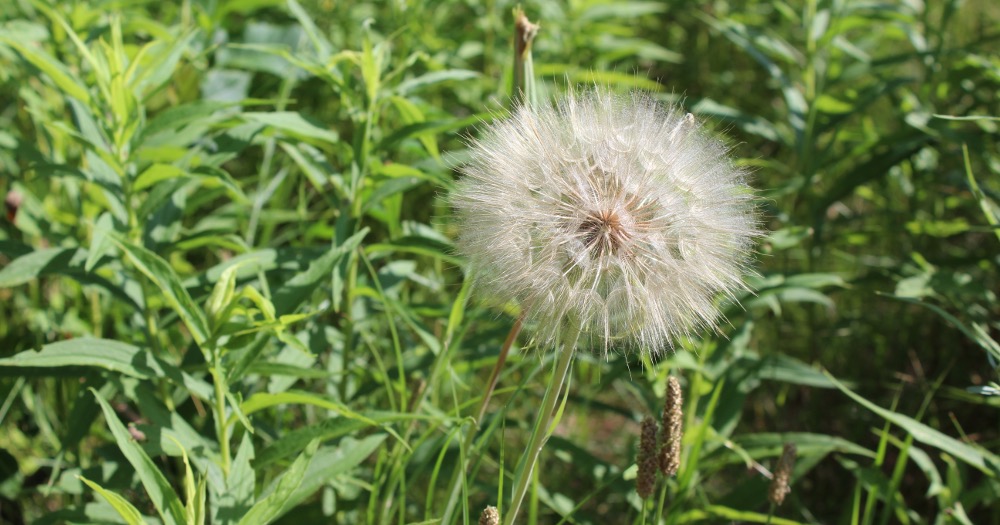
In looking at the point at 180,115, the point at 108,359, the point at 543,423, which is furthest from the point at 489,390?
the point at 180,115

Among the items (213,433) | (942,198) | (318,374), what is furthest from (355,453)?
(942,198)

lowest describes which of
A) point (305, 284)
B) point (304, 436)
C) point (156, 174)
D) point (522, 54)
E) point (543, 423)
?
point (304, 436)

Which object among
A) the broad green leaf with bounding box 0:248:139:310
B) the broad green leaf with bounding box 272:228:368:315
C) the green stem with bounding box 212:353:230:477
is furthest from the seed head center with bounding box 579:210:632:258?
the broad green leaf with bounding box 0:248:139:310

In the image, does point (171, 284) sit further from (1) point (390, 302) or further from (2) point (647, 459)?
(2) point (647, 459)

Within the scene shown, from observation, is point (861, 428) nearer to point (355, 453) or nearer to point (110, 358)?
point (355, 453)

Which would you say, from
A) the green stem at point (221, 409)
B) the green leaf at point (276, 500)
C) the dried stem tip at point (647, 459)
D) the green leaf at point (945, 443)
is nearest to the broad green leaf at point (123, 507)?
the green leaf at point (276, 500)

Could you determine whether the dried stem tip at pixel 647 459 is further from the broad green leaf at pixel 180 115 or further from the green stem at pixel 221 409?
the broad green leaf at pixel 180 115

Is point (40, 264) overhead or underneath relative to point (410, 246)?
overhead
